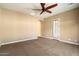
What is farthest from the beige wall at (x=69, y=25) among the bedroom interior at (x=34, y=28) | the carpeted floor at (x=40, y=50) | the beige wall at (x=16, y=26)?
the beige wall at (x=16, y=26)

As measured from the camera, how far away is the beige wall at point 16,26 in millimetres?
4031

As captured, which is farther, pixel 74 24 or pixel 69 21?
pixel 69 21

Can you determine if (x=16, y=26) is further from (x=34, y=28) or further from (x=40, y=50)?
(x=40, y=50)

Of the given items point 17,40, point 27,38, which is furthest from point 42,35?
point 17,40

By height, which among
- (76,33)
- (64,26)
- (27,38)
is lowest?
(27,38)

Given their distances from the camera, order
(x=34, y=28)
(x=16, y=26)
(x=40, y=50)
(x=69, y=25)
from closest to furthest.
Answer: (x=40, y=50) → (x=69, y=25) → (x=16, y=26) → (x=34, y=28)

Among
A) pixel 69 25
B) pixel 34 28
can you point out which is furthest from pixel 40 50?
pixel 34 28

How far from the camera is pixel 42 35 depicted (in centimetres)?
667

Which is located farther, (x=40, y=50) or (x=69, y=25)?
(x=69, y=25)

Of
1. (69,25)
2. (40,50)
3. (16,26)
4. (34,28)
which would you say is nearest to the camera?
(40,50)

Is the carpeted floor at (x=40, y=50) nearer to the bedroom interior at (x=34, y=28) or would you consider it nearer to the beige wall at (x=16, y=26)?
the bedroom interior at (x=34, y=28)

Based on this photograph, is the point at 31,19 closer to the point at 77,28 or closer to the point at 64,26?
the point at 64,26

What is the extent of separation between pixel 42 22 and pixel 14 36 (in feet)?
9.22

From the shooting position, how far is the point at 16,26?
485 cm
